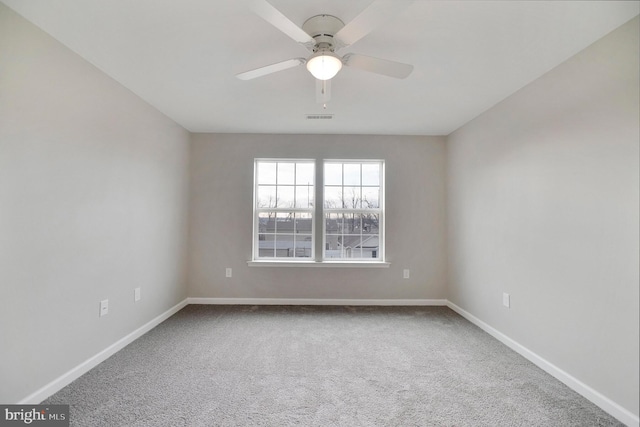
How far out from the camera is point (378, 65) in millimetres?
1678

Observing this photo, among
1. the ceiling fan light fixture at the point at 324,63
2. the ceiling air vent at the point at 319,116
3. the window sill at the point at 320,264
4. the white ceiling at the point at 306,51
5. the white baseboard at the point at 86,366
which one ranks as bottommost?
the white baseboard at the point at 86,366

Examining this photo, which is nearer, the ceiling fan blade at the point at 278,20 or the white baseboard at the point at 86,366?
the ceiling fan blade at the point at 278,20

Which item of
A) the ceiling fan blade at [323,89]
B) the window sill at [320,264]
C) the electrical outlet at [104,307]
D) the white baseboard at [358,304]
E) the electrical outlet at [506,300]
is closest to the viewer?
the white baseboard at [358,304]

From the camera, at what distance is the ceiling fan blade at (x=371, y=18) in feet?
3.95

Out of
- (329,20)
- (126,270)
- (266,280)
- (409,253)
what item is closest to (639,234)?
(329,20)

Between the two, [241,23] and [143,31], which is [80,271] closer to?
[143,31]

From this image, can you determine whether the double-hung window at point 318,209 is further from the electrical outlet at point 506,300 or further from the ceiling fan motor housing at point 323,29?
the ceiling fan motor housing at point 323,29

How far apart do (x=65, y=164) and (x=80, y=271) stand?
76cm

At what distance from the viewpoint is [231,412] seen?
1.65 metres

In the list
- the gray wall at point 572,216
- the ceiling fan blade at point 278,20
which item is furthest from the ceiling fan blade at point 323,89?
the gray wall at point 572,216

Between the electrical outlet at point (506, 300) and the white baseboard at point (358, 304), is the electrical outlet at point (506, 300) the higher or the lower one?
the higher one

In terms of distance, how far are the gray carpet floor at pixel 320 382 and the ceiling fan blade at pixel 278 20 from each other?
6.83ft

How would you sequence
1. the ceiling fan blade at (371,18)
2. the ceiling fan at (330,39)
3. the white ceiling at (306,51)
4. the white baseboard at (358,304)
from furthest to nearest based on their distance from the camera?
the white baseboard at (358,304) < the white ceiling at (306,51) < the ceiling fan at (330,39) < the ceiling fan blade at (371,18)

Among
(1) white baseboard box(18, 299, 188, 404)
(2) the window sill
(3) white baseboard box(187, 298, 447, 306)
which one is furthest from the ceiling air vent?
(1) white baseboard box(18, 299, 188, 404)
